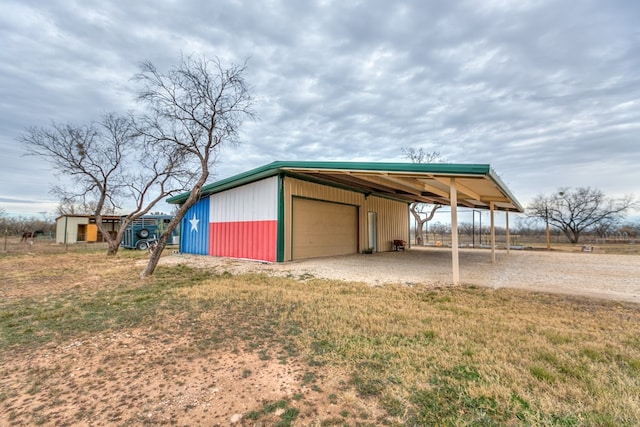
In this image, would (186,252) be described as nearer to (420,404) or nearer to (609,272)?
(420,404)

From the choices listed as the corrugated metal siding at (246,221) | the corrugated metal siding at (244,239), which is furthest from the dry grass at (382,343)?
the corrugated metal siding at (246,221)

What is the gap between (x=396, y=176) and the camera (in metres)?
7.66

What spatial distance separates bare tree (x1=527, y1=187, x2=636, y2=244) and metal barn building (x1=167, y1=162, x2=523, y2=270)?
22541mm

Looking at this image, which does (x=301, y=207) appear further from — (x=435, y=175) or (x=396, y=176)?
(x=435, y=175)

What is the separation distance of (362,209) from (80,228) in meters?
27.3

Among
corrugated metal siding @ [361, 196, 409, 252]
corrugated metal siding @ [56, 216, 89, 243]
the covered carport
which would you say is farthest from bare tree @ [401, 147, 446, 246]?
corrugated metal siding @ [56, 216, 89, 243]

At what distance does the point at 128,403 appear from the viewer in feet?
6.70

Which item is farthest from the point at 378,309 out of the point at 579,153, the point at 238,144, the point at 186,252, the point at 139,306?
the point at 579,153

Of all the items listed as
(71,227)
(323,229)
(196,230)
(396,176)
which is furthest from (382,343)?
(71,227)

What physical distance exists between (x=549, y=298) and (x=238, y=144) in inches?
356

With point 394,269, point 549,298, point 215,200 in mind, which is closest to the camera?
point 549,298

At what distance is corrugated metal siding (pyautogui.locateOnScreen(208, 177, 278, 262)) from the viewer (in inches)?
387

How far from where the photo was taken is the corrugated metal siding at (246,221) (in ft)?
32.2

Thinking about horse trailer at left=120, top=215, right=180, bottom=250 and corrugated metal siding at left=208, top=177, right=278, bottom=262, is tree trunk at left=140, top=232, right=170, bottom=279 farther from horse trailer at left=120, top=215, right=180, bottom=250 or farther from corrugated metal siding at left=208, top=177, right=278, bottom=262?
horse trailer at left=120, top=215, right=180, bottom=250
